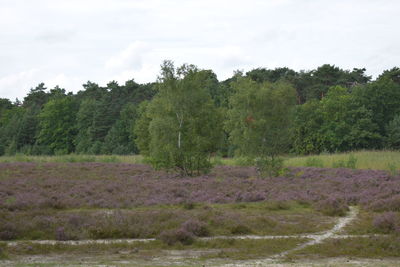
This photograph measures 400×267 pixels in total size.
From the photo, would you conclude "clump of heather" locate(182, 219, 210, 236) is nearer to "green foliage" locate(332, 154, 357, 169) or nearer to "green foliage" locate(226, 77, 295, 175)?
"green foliage" locate(226, 77, 295, 175)

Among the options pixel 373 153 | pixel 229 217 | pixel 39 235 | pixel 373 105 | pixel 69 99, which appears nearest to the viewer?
pixel 39 235

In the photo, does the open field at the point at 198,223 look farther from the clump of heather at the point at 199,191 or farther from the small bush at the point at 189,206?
the small bush at the point at 189,206

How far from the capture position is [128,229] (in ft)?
56.6

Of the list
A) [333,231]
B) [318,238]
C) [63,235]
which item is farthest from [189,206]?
[318,238]

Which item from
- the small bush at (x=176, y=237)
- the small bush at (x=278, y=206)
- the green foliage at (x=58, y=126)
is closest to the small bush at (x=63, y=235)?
the small bush at (x=176, y=237)

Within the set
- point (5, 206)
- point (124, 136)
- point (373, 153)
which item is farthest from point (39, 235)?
point (124, 136)

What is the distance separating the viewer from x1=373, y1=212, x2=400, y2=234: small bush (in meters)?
17.8

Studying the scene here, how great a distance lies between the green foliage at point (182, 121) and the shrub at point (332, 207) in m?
15.6

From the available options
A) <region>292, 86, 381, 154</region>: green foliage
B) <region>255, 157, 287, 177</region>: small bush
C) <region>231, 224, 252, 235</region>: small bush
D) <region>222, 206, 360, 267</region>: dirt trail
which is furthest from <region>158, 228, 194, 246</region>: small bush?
<region>292, 86, 381, 154</region>: green foliage

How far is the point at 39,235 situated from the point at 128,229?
3191mm

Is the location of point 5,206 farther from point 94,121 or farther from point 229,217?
point 94,121

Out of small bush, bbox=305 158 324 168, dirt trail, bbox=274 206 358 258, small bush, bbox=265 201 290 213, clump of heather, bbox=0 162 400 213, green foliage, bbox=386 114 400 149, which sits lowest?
dirt trail, bbox=274 206 358 258

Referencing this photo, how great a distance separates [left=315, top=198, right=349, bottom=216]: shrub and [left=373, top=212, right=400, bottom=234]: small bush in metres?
3.06

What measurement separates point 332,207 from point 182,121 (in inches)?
742
